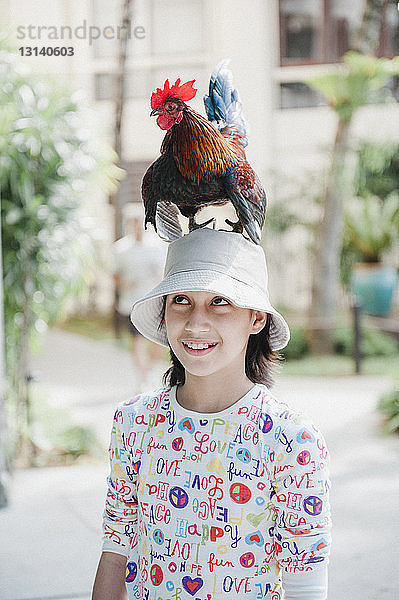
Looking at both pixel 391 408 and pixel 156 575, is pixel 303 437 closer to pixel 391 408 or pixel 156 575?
pixel 156 575

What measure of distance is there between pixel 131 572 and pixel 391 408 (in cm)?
421

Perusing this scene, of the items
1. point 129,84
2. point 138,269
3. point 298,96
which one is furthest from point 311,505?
point 298,96

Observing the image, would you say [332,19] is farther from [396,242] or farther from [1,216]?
[1,216]

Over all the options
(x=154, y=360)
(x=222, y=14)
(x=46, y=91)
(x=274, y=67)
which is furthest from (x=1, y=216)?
(x=274, y=67)

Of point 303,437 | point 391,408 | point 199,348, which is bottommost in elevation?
point 391,408

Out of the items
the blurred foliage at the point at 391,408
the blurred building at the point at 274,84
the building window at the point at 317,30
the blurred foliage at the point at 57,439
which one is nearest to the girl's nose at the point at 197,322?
the blurred foliage at the point at 57,439

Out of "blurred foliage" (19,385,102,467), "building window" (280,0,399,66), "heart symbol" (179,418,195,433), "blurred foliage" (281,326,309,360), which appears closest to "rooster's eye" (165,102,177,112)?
"heart symbol" (179,418,195,433)

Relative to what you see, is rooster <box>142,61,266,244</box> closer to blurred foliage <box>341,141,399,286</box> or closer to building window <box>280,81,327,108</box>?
blurred foliage <box>341,141,399,286</box>

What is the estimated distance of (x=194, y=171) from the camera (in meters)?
1.46

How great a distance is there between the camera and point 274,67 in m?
11.0

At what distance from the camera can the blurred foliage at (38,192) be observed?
173 inches

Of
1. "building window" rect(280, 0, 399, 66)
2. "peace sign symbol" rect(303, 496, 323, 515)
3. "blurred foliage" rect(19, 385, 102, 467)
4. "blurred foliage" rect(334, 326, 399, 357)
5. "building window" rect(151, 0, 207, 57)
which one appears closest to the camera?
"peace sign symbol" rect(303, 496, 323, 515)

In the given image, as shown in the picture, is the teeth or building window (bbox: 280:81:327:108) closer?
the teeth

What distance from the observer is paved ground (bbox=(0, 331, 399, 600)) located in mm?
3129
